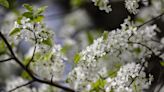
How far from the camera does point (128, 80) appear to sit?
1349 mm

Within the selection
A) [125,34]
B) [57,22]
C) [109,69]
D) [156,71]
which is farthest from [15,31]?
[57,22]

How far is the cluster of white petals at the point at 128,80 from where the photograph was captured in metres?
1.31

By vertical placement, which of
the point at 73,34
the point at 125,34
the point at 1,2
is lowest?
the point at 73,34

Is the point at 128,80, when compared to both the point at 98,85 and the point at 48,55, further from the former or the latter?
the point at 48,55

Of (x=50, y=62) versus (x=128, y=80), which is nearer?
(x=128, y=80)

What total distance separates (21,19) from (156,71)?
718 mm

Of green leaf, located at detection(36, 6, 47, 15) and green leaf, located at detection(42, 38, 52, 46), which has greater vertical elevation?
green leaf, located at detection(36, 6, 47, 15)

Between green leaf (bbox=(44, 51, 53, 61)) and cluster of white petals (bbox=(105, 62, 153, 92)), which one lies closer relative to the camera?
cluster of white petals (bbox=(105, 62, 153, 92))

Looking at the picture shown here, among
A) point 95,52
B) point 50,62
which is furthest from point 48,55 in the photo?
point 95,52

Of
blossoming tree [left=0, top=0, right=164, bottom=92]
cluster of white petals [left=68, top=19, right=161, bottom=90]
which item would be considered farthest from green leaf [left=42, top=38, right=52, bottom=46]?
cluster of white petals [left=68, top=19, right=161, bottom=90]

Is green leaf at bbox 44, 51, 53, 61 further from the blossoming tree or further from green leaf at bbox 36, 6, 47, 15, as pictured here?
green leaf at bbox 36, 6, 47, 15

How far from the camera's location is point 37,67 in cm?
154

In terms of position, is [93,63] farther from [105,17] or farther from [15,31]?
[105,17]

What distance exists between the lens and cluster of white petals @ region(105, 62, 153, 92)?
131 centimetres
